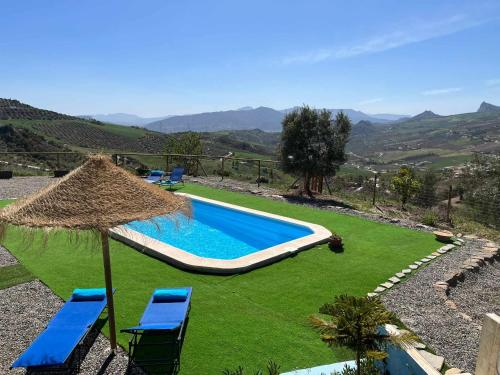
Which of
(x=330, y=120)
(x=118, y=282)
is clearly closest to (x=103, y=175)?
(x=118, y=282)

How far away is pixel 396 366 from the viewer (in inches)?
172

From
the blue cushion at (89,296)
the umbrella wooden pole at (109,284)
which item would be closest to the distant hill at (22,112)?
the blue cushion at (89,296)

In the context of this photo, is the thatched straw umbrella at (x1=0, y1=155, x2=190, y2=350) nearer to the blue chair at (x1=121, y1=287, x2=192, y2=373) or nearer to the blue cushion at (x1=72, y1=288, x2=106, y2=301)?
the blue chair at (x1=121, y1=287, x2=192, y2=373)

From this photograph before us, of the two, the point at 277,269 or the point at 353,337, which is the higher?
the point at 353,337

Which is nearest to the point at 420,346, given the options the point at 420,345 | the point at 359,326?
the point at 420,345

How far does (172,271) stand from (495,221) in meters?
12.0

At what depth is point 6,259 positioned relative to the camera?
810 cm

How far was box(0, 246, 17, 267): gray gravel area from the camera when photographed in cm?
788

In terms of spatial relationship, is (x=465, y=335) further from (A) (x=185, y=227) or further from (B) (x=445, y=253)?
(A) (x=185, y=227)

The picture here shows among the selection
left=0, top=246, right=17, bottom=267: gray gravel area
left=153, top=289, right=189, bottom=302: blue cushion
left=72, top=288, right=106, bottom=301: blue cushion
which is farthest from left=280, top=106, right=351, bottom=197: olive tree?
left=72, top=288, right=106, bottom=301: blue cushion

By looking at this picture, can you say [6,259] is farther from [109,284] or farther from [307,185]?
[307,185]

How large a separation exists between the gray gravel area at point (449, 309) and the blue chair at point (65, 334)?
4.68 m

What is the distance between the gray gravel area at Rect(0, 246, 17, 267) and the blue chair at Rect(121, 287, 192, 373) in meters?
4.16

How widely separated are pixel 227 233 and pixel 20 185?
397 inches
